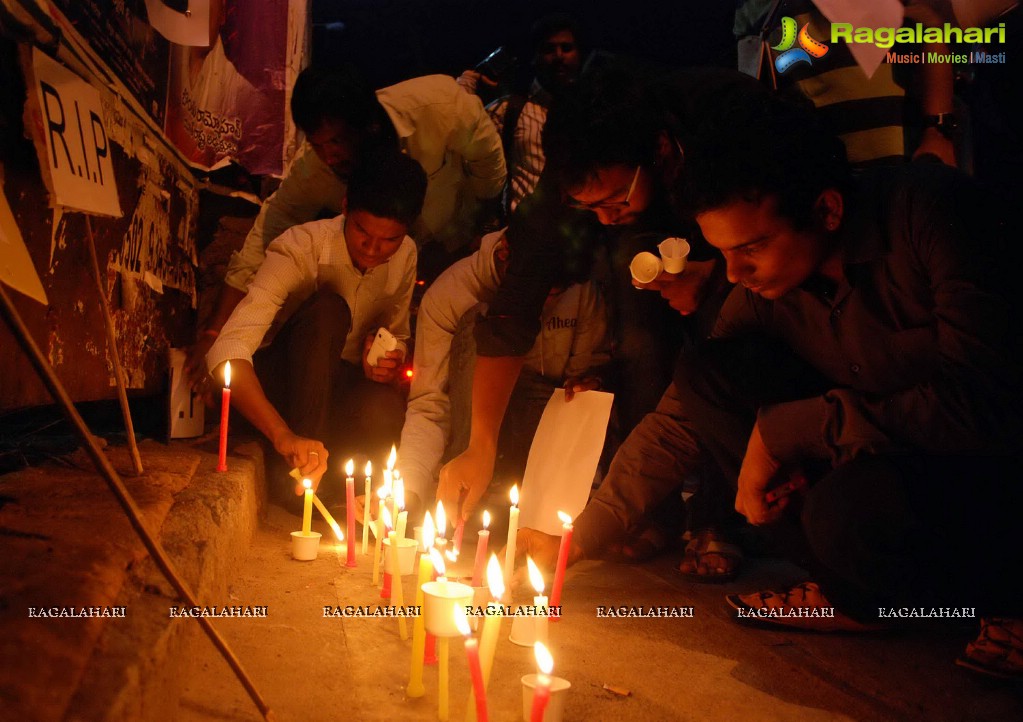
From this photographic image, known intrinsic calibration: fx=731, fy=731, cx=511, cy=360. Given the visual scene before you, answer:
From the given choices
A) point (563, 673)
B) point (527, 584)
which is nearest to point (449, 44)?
point (527, 584)

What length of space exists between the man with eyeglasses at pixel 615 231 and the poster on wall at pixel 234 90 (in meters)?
2.06

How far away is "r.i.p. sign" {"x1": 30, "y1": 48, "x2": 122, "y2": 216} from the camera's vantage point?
202cm

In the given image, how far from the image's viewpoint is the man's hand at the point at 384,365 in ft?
11.9

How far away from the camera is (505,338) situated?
3006 millimetres

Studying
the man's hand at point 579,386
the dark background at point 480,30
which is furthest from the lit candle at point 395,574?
the dark background at point 480,30

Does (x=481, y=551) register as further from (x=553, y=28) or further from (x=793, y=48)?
(x=553, y=28)

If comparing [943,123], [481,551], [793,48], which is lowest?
[481,551]

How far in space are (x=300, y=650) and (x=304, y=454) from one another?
3.80 ft

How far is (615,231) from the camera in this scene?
3252mm

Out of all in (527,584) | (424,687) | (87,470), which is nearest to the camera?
(424,687)

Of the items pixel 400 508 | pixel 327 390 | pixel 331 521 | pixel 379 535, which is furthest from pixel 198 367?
pixel 379 535

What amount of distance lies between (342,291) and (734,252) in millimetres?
2180

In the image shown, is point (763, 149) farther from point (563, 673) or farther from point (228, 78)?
point (228, 78)

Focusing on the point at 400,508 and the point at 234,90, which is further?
the point at 234,90
